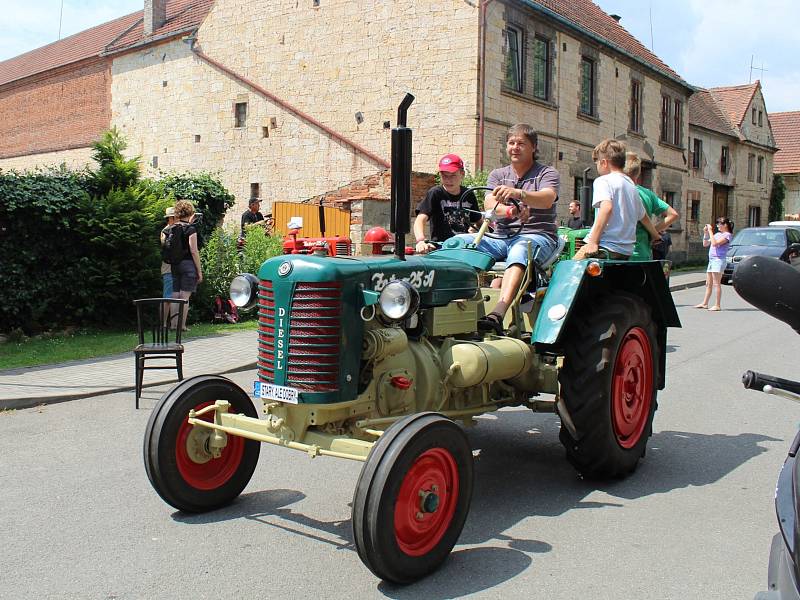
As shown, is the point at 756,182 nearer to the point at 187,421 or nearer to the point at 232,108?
the point at 232,108

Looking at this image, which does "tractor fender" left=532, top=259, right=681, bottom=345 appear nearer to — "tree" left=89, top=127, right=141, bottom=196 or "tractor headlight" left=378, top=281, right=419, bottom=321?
"tractor headlight" left=378, top=281, right=419, bottom=321

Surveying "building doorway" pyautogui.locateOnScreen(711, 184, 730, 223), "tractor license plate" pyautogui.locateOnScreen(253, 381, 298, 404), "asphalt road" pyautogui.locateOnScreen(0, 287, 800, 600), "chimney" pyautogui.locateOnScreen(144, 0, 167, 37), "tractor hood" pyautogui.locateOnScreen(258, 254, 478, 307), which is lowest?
"asphalt road" pyautogui.locateOnScreen(0, 287, 800, 600)

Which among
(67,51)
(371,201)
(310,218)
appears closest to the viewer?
(371,201)

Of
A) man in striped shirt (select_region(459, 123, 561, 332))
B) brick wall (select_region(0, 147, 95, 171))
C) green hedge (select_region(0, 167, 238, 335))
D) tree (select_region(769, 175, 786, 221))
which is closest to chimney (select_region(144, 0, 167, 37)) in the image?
brick wall (select_region(0, 147, 95, 171))

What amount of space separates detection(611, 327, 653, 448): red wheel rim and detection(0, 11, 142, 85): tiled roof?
2729 cm

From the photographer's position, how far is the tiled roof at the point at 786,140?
1769 inches

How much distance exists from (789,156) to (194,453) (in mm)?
48176

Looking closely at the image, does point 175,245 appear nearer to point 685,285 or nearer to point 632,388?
point 632,388

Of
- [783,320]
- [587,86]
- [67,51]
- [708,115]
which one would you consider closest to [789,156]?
[708,115]

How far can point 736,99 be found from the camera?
40.5m

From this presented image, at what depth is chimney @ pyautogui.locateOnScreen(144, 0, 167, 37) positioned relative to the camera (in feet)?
84.6

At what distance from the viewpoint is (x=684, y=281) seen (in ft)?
74.0

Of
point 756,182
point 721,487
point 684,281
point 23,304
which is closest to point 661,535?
point 721,487

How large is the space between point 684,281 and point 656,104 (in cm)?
879
